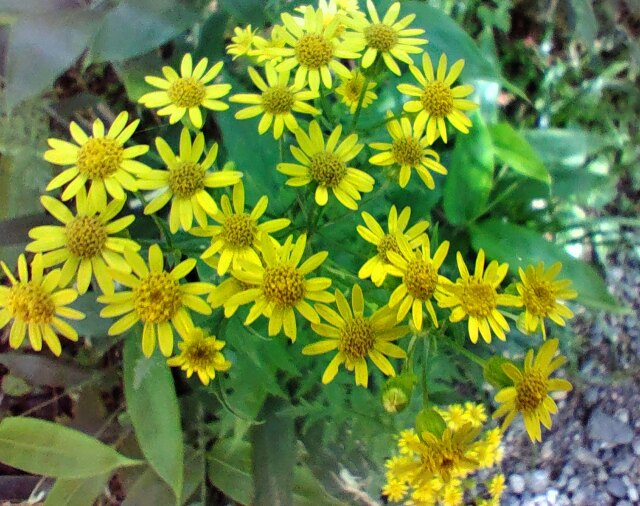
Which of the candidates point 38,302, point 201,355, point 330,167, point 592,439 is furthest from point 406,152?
point 592,439

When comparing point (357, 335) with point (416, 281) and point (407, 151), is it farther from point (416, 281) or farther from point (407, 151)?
point (407, 151)

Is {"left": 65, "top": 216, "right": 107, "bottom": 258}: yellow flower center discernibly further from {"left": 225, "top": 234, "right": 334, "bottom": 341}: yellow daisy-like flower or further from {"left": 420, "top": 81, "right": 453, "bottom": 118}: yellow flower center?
{"left": 420, "top": 81, "right": 453, "bottom": 118}: yellow flower center

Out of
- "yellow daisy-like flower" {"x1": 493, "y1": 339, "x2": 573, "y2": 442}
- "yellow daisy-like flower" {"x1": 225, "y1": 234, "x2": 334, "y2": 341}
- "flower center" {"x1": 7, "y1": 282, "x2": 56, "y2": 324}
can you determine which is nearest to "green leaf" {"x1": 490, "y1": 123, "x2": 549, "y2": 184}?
"yellow daisy-like flower" {"x1": 493, "y1": 339, "x2": 573, "y2": 442}

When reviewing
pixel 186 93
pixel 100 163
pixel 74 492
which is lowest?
pixel 74 492

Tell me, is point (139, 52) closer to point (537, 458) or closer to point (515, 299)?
point (515, 299)

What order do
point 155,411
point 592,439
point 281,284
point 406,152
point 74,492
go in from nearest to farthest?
point 281,284 < point 406,152 < point 155,411 < point 74,492 < point 592,439

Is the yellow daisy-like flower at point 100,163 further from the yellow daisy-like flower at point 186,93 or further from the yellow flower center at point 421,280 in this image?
the yellow flower center at point 421,280

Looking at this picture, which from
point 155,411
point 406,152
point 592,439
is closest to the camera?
point 406,152

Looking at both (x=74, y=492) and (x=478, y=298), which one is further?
(x=74, y=492)
